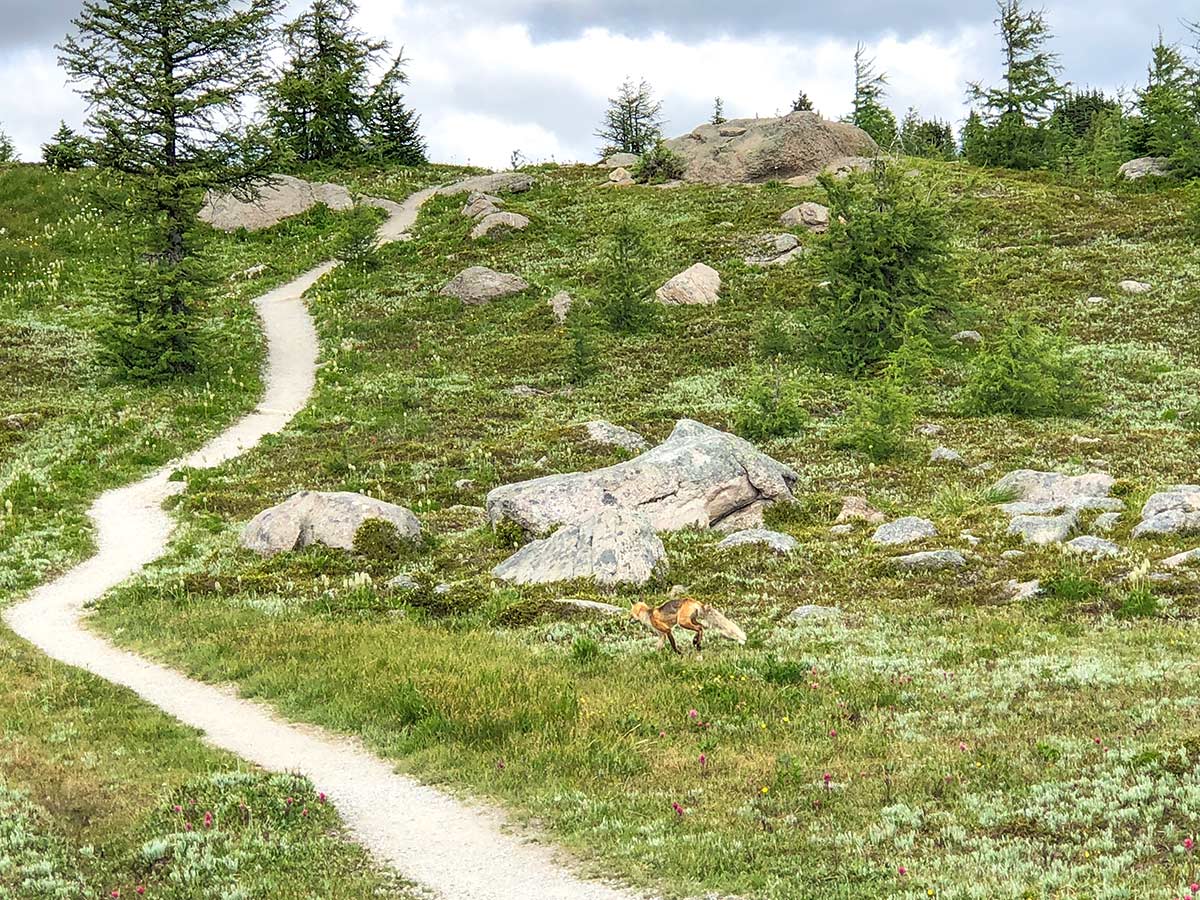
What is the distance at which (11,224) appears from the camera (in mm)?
57719

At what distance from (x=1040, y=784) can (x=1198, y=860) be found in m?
1.73

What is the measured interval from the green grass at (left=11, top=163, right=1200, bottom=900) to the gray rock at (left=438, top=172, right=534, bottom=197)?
39.6m

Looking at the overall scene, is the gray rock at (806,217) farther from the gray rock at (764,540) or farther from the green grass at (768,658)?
the gray rock at (764,540)

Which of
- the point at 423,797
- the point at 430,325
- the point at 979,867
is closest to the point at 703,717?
the point at 423,797

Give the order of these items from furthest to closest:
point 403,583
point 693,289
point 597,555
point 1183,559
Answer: point 693,289, point 403,583, point 597,555, point 1183,559

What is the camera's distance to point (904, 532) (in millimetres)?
19719

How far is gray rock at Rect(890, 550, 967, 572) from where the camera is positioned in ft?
58.1

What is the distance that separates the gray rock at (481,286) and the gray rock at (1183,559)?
39.6 m

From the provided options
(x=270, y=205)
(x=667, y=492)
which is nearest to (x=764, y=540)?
(x=667, y=492)

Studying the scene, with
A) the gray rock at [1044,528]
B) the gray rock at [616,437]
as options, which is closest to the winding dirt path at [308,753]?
the gray rock at [616,437]

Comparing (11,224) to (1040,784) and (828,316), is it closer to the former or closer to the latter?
(828,316)

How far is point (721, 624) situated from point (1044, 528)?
26.2 ft

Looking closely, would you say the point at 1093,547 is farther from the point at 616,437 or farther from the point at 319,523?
the point at 319,523

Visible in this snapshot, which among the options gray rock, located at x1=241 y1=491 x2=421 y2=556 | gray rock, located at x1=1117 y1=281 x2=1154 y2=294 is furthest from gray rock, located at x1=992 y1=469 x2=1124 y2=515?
gray rock, located at x1=1117 y1=281 x2=1154 y2=294
